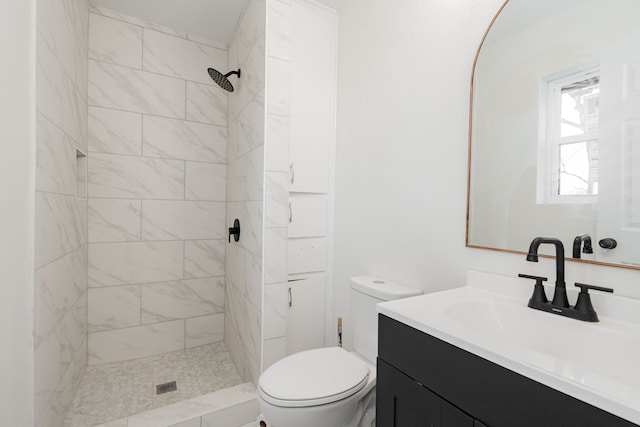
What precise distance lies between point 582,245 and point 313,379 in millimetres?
1030

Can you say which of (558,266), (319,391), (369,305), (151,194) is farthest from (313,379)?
(151,194)

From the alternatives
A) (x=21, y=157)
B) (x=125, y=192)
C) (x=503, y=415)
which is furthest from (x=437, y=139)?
(x=125, y=192)

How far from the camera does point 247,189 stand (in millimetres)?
1861

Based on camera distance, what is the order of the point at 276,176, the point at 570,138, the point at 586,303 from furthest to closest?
the point at 276,176 < the point at 570,138 < the point at 586,303

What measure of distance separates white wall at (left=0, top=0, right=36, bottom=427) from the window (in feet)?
5.71

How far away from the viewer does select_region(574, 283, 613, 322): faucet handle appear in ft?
2.61

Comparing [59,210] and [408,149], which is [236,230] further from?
[408,149]

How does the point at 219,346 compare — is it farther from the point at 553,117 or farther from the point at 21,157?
the point at 553,117

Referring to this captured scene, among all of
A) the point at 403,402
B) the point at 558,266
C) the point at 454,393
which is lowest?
the point at 403,402

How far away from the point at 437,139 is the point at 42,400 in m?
1.95

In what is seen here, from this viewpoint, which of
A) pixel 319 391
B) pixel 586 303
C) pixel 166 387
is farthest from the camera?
pixel 166 387

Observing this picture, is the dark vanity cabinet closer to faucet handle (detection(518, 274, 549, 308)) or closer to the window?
faucet handle (detection(518, 274, 549, 308))

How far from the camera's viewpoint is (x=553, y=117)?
0.96m

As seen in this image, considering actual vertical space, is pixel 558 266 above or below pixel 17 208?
below
